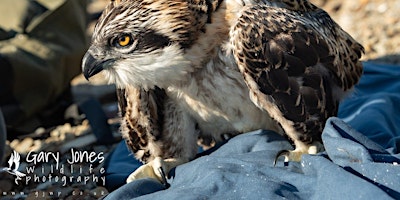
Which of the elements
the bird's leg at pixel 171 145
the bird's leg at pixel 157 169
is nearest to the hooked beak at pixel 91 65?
the bird's leg at pixel 171 145

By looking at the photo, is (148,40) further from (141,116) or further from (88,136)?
(88,136)

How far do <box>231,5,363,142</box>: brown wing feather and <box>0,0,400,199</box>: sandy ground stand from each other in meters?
1.34

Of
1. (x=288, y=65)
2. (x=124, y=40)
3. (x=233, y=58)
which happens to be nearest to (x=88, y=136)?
(x=124, y=40)

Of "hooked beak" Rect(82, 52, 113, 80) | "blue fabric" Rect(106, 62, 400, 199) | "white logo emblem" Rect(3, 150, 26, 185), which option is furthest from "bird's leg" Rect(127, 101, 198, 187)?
"white logo emblem" Rect(3, 150, 26, 185)

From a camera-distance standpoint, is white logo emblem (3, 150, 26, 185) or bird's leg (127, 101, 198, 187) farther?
white logo emblem (3, 150, 26, 185)

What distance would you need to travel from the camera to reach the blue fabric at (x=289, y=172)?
3.39m

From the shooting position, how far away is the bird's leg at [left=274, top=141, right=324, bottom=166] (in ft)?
13.4

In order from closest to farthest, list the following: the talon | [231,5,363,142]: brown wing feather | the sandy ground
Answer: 1. [231,5,363,142]: brown wing feather
2. the talon
3. the sandy ground

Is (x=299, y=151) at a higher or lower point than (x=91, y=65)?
lower

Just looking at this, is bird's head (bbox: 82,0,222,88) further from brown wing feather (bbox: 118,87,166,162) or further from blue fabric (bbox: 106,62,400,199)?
blue fabric (bbox: 106,62,400,199)

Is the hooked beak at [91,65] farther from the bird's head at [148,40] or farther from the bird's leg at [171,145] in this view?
the bird's leg at [171,145]

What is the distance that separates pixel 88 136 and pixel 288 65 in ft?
7.90

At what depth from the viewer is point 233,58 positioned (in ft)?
13.1

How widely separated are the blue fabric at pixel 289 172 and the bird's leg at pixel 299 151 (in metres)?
0.07
